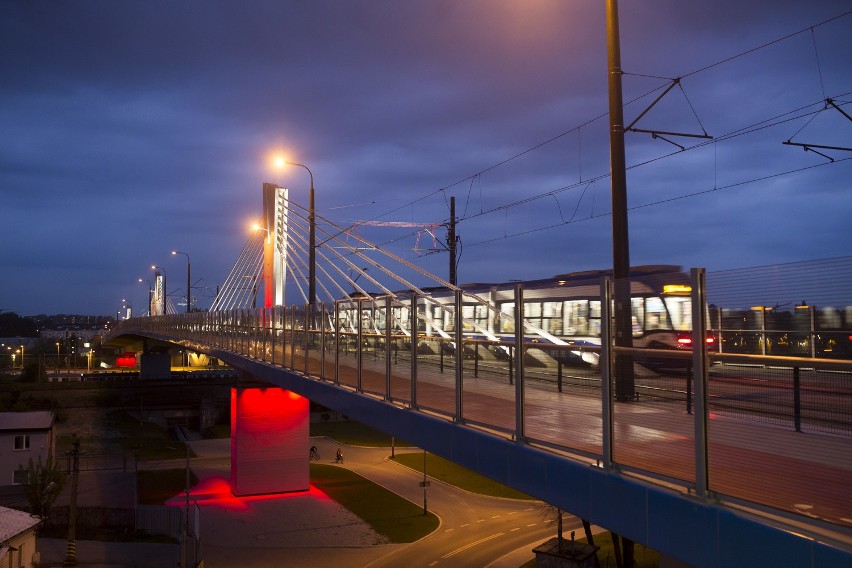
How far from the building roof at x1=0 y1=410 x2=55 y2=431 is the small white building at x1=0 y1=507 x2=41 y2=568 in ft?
44.0

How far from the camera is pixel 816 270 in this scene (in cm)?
414

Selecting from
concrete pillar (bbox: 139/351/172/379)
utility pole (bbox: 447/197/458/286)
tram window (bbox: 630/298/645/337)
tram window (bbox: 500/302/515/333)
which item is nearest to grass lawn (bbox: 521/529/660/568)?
utility pole (bbox: 447/197/458/286)

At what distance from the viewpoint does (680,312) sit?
482cm

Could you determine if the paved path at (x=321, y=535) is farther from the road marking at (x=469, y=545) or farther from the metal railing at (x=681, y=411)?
the metal railing at (x=681, y=411)

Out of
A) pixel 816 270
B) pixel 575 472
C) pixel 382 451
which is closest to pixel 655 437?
pixel 575 472

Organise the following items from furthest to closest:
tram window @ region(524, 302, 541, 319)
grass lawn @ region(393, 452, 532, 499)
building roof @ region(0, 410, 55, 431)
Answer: building roof @ region(0, 410, 55, 431), grass lawn @ region(393, 452, 532, 499), tram window @ region(524, 302, 541, 319)

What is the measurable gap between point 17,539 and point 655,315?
21930 millimetres

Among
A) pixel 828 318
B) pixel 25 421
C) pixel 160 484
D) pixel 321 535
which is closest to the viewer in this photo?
pixel 828 318

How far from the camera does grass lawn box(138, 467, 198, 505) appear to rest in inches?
1218

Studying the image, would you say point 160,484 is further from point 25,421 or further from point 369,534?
point 369,534

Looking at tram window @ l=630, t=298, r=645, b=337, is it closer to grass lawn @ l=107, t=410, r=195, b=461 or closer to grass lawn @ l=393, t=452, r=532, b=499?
grass lawn @ l=393, t=452, r=532, b=499

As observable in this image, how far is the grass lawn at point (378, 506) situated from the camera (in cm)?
2661

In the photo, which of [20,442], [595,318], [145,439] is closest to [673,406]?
[595,318]

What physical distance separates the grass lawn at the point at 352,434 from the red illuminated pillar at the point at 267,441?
1412cm
